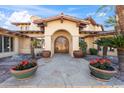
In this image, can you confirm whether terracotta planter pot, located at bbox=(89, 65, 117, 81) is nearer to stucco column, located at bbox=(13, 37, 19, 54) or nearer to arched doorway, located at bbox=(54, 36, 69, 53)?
arched doorway, located at bbox=(54, 36, 69, 53)

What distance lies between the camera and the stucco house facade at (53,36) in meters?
13.1

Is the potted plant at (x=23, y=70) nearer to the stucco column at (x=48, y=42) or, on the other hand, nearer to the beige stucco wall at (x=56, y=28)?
the stucco column at (x=48, y=42)

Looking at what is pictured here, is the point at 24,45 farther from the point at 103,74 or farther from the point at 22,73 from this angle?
the point at 103,74

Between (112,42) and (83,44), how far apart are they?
29.4 feet

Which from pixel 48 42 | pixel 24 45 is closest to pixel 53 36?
pixel 48 42

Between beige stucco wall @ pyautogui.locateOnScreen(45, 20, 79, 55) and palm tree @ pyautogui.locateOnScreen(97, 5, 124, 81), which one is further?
beige stucco wall @ pyautogui.locateOnScreen(45, 20, 79, 55)

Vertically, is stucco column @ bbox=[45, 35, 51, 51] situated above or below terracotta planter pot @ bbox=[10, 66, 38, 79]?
above

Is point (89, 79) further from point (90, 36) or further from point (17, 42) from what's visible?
point (17, 42)

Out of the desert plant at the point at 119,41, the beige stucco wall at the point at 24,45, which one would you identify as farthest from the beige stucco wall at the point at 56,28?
the desert plant at the point at 119,41

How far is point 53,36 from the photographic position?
1579 centimetres

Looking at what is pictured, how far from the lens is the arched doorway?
55.5 ft

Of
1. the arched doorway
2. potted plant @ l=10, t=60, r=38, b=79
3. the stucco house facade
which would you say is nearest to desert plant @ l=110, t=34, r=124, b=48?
potted plant @ l=10, t=60, r=38, b=79
